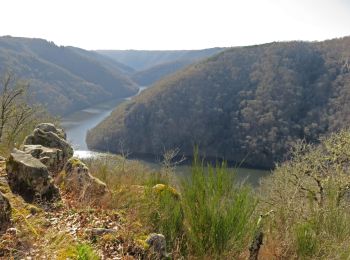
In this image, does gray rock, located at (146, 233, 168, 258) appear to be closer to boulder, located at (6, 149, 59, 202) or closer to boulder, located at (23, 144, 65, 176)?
boulder, located at (6, 149, 59, 202)

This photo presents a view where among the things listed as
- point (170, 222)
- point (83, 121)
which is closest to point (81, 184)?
point (170, 222)

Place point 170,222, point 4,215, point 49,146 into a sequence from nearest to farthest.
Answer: point 4,215 < point 170,222 < point 49,146

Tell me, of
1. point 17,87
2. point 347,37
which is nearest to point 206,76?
point 347,37

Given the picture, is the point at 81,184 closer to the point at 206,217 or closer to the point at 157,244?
the point at 157,244

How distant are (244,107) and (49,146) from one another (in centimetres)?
10162

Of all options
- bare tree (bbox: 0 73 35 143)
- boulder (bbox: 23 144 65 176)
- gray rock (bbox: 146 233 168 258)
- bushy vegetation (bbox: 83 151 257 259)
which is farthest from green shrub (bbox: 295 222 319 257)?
bare tree (bbox: 0 73 35 143)

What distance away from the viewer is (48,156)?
22.8 feet

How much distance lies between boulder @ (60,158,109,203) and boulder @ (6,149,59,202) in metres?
0.49

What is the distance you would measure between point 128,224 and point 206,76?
118 meters

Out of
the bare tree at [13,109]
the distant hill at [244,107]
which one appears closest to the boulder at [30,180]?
the bare tree at [13,109]

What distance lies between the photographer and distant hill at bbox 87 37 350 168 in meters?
93.6

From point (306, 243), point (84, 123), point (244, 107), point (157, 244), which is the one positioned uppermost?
point (157, 244)

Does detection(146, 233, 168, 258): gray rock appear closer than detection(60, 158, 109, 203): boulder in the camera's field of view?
Yes

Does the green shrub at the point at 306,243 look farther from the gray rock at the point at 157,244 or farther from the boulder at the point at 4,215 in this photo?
the boulder at the point at 4,215
